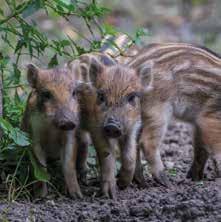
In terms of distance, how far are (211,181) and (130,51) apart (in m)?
1.76

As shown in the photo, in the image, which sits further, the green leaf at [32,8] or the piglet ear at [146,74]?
the piglet ear at [146,74]

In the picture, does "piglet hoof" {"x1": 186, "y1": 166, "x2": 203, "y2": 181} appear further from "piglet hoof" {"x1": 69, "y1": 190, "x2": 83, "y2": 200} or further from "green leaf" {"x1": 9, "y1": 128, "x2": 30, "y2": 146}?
"green leaf" {"x1": 9, "y1": 128, "x2": 30, "y2": 146}

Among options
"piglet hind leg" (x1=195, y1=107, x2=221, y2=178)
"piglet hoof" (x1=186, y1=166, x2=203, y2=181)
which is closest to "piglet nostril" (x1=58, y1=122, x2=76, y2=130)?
"piglet hind leg" (x1=195, y1=107, x2=221, y2=178)

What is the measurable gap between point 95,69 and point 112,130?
0.58 m

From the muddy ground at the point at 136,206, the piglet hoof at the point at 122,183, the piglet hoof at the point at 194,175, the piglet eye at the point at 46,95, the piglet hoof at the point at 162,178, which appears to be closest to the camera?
the muddy ground at the point at 136,206

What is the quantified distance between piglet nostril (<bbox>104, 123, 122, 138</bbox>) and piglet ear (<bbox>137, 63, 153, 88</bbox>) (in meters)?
0.59

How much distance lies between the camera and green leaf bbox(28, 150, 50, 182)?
18.2 feet

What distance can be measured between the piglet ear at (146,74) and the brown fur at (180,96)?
17mm

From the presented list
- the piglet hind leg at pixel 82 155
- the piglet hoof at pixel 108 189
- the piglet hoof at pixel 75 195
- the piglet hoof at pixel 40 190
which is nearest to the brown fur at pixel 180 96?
the piglet hind leg at pixel 82 155

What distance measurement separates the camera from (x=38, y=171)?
5609 millimetres

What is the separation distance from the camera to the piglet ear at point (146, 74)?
19.4ft

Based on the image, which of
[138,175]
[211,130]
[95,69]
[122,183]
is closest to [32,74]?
[95,69]

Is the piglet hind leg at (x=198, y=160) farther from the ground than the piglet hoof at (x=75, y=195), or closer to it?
farther from the ground

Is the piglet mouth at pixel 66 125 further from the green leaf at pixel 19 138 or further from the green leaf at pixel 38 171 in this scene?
the green leaf at pixel 38 171
